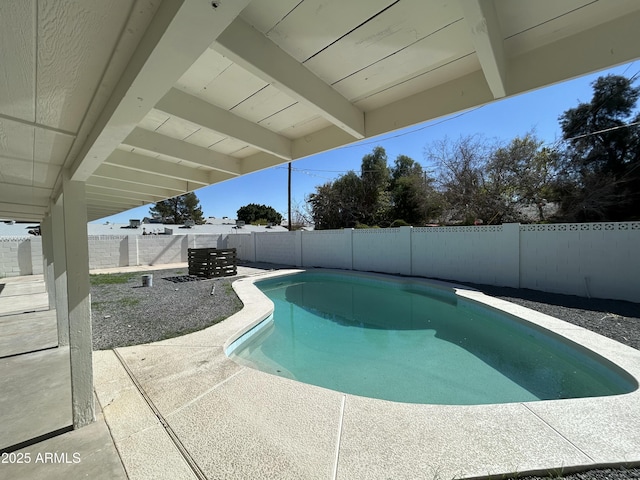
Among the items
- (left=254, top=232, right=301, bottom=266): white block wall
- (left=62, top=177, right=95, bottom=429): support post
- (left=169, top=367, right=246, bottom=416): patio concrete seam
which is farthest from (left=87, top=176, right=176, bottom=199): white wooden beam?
(left=254, top=232, right=301, bottom=266): white block wall

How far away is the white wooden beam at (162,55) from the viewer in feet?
2.67

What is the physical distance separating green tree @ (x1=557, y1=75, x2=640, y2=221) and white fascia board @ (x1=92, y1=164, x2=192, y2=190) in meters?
14.7

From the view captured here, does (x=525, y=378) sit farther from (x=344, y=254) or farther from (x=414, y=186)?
(x=414, y=186)

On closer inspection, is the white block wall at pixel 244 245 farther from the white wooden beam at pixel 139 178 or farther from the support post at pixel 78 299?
the support post at pixel 78 299

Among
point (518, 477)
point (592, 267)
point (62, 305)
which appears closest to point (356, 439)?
point (518, 477)

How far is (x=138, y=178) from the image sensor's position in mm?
3945

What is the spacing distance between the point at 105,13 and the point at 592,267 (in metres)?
9.34

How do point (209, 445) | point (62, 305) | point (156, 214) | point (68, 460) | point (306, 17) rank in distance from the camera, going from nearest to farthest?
point (306, 17) → point (68, 460) → point (209, 445) → point (62, 305) → point (156, 214)

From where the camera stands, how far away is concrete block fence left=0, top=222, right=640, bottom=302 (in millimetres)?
6418

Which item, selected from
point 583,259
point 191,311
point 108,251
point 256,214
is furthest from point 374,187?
point 256,214

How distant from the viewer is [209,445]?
2.01 metres

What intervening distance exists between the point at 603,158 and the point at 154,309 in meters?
18.1

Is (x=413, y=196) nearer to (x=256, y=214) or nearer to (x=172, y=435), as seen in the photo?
(x=172, y=435)

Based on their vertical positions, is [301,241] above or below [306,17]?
below
